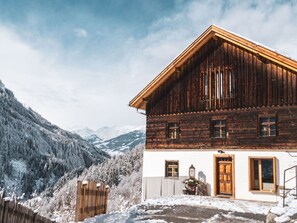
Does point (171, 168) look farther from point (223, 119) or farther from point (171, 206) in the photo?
point (171, 206)

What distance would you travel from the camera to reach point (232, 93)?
20.8 metres

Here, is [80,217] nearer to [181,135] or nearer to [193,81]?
[181,135]

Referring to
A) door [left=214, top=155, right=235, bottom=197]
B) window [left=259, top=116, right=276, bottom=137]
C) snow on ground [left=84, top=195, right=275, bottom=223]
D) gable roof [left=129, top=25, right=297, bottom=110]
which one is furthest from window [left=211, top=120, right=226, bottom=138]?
gable roof [left=129, top=25, right=297, bottom=110]

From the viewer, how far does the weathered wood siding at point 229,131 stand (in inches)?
734

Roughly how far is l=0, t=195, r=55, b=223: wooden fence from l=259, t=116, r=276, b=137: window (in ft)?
52.7

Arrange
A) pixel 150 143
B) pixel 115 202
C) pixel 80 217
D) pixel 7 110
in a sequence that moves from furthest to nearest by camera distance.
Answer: pixel 7 110, pixel 115 202, pixel 150 143, pixel 80 217

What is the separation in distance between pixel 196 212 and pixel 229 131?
731 cm

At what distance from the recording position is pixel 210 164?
2088 centimetres

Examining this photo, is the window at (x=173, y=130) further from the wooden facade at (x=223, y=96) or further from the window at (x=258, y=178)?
Result: the window at (x=258, y=178)

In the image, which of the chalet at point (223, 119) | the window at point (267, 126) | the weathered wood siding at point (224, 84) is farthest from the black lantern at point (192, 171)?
the window at point (267, 126)

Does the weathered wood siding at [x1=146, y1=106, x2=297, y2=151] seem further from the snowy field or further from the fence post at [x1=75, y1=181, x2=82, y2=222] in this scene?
the fence post at [x1=75, y1=181, x2=82, y2=222]

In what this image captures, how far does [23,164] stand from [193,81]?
70216mm

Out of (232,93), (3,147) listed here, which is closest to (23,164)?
(3,147)

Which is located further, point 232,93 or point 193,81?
point 193,81
